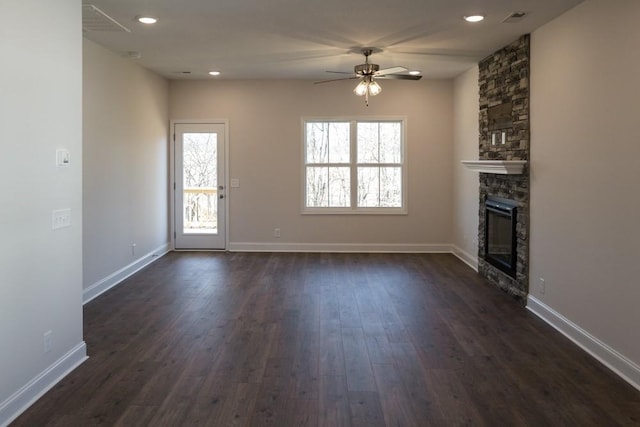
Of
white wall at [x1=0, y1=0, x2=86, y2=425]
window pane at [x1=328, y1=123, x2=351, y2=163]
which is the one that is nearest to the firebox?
window pane at [x1=328, y1=123, x2=351, y2=163]

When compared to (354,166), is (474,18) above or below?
above

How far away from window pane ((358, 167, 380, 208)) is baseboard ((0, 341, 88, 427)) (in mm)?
5240

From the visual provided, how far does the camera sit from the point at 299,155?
8.04m

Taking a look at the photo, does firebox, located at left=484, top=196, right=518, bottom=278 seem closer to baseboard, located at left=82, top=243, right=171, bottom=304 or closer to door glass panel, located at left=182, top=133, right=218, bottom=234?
door glass panel, located at left=182, top=133, right=218, bottom=234

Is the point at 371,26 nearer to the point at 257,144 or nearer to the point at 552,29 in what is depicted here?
the point at 552,29

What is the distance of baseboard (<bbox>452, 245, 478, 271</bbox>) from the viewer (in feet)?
22.4

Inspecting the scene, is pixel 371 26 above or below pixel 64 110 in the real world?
above

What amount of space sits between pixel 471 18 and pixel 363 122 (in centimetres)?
354

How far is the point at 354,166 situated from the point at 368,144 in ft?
1.37

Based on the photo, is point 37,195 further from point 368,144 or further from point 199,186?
point 368,144

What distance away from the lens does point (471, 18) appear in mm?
4594

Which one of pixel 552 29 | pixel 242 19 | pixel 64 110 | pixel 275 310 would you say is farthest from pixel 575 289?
pixel 64 110

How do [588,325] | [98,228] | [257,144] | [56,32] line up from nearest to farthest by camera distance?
[56,32] < [588,325] < [98,228] < [257,144]

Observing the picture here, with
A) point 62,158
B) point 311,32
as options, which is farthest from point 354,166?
point 62,158
